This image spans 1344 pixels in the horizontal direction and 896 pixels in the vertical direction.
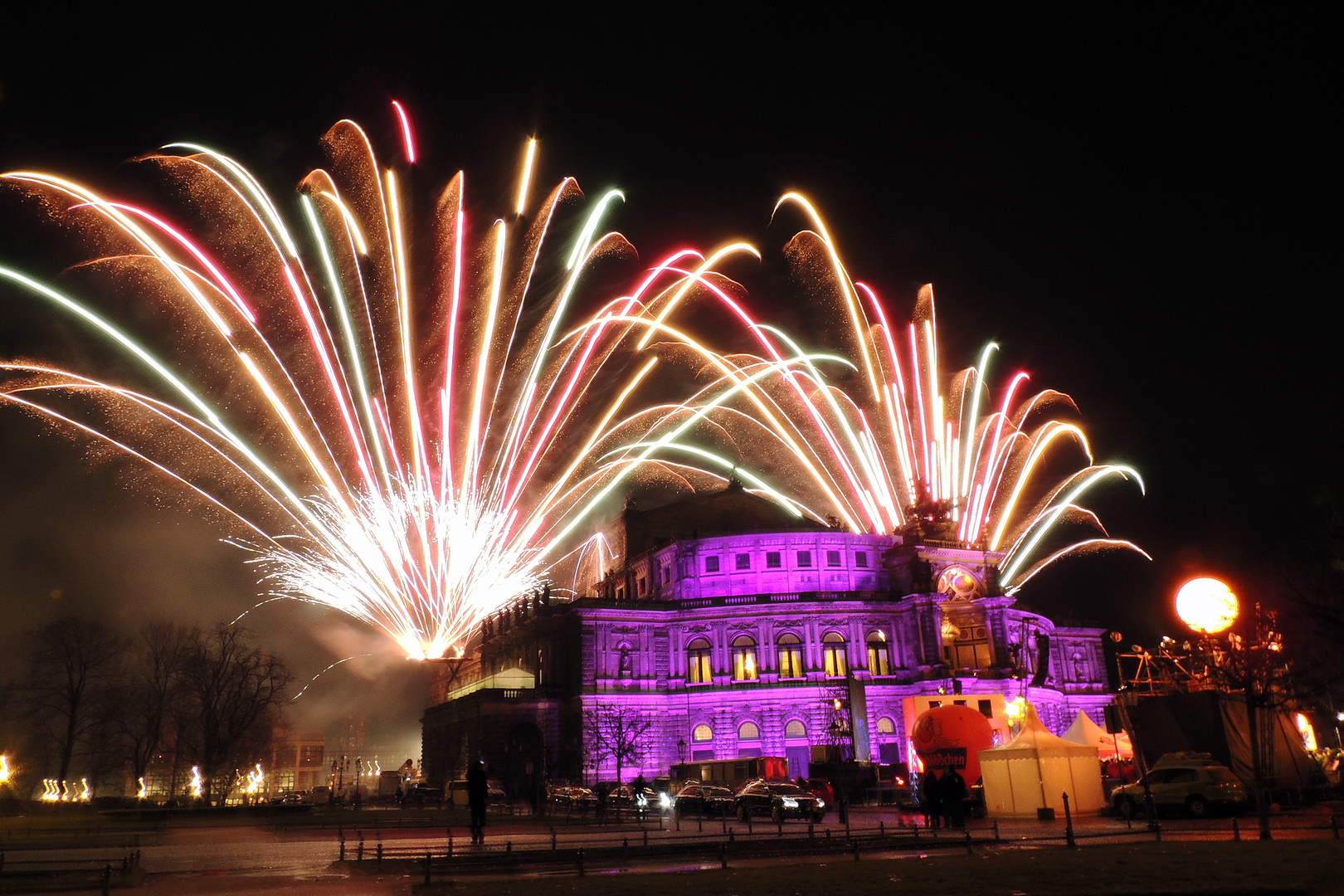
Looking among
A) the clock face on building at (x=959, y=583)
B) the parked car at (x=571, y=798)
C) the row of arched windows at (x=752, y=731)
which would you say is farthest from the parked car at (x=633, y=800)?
the clock face on building at (x=959, y=583)

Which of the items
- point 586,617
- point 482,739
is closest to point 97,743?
point 482,739

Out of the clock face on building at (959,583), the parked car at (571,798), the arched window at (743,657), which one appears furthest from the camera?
the clock face on building at (959,583)

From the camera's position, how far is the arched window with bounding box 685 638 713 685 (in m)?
72.2

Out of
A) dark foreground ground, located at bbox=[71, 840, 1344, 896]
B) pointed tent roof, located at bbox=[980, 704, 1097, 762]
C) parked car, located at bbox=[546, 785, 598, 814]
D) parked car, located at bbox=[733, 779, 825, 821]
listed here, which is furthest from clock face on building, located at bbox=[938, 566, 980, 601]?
dark foreground ground, located at bbox=[71, 840, 1344, 896]

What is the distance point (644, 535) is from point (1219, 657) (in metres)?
57.8

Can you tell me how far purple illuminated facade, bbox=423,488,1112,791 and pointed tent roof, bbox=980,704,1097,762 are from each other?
99.9 ft

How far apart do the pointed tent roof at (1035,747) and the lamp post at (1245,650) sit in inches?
218

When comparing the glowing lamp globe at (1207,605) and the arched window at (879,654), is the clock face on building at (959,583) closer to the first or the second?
the arched window at (879,654)

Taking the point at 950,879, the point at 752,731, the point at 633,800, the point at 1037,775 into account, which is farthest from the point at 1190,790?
the point at 752,731

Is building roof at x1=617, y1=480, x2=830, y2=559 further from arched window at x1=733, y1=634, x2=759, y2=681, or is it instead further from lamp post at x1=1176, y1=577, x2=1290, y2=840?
lamp post at x1=1176, y1=577, x2=1290, y2=840

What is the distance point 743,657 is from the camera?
72.4m

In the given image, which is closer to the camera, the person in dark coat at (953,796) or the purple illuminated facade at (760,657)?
the person in dark coat at (953,796)

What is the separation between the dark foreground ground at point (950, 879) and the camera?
45.8 ft

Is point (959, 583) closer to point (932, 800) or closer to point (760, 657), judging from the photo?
point (760, 657)
